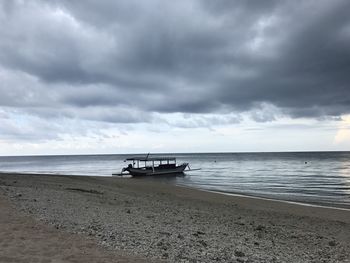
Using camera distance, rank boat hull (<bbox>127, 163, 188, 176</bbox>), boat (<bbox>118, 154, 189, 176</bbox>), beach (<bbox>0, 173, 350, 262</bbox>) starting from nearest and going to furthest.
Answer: beach (<bbox>0, 173, 350, 262</bbox>) < boat (<bbox>118, 154, 189, 176</bbox>) < boat hull (<bbox>127, 163, 188, 176</bbox>)

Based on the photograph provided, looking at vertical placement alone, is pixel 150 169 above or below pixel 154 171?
above

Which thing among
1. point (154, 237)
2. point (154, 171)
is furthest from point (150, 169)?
point (154, 237)

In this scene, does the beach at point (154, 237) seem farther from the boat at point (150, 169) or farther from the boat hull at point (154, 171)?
the boat hull at point (154, 171)

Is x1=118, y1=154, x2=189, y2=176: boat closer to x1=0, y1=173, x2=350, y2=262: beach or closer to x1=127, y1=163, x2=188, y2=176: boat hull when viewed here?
x1=127, y1=163, x2=188, y2=176: boat hull

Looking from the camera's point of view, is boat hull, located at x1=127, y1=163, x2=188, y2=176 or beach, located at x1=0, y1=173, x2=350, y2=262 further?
boat hull, located at x1=127, y1=163, x2=188, y2=176

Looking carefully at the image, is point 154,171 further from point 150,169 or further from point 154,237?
point 154,237

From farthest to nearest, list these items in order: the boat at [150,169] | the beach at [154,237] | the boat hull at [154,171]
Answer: the boat hull at [154,171], the boat at [150,169], the beach at [154,237]

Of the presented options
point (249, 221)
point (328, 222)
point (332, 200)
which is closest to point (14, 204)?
point (249, 221)

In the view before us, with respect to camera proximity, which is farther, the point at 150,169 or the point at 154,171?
the point at 154,171

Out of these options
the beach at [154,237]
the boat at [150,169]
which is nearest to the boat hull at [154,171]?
the boat at [150,169]

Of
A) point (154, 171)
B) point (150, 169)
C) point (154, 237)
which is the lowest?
point (154, 237)

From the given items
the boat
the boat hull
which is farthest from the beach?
the boat hull

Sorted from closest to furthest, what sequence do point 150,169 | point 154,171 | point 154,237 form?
point 154,237 < point 150,169 < point 154,171

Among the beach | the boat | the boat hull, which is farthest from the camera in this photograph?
the boat hull
